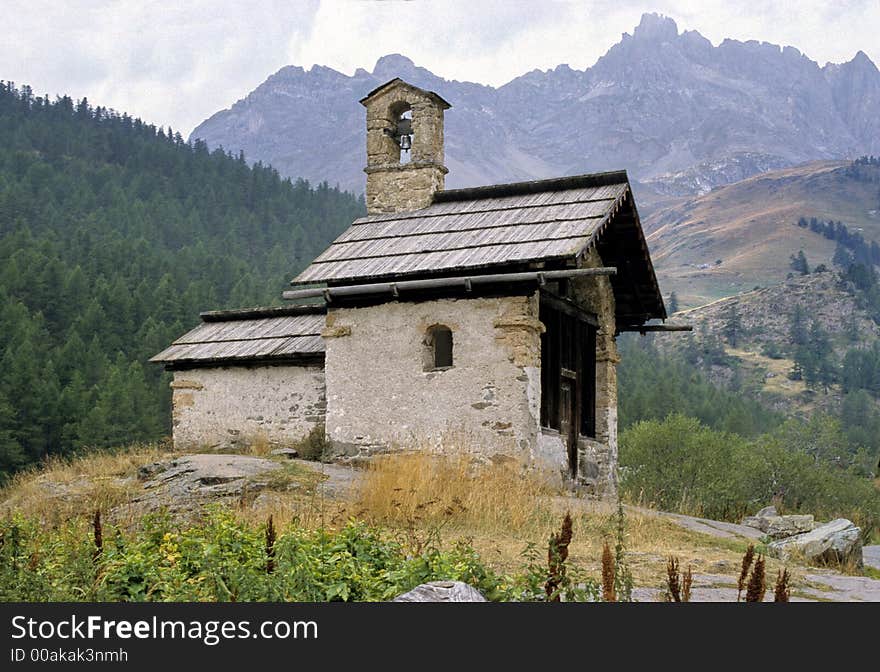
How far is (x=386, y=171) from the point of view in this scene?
765 inches

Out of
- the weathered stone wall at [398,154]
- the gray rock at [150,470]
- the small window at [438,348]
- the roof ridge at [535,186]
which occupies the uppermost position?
the weathered stone wall at [398,154]

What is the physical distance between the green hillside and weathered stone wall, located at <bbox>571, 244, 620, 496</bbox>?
27.0m

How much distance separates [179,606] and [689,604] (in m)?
2.68

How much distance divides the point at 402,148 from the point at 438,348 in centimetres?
412

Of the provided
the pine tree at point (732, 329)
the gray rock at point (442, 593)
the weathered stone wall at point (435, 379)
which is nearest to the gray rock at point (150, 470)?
the weathered stone wall at point (435, 379)

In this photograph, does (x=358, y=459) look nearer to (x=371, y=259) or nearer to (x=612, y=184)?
(x=371, y=259)

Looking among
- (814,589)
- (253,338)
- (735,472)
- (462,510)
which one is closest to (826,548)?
(814,589)

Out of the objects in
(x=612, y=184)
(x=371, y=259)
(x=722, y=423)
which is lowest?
(x=722, y=423)

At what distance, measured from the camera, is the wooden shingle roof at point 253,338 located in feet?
61.1

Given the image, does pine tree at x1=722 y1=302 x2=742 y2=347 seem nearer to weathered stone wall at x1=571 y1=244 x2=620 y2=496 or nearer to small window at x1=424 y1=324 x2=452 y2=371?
weathered stone wall at x1=571 y1=244 x2=620 y2=496

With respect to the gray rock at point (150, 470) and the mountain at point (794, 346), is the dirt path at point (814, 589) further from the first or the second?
the mountain at point (794, 346)

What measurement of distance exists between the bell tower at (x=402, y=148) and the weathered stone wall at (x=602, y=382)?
11.0ft

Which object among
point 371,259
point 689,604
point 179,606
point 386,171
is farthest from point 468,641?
point 386,171

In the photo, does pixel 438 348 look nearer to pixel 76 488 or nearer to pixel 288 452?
pixel 288 452
